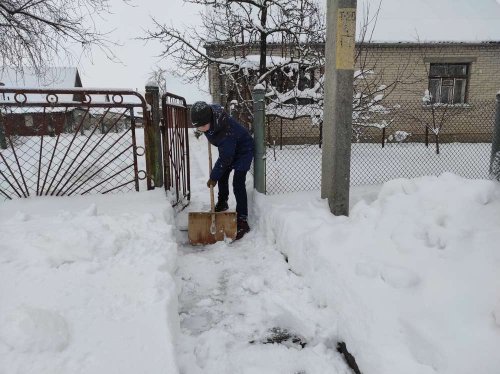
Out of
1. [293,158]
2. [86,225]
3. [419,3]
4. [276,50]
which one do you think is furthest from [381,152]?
[86,225]

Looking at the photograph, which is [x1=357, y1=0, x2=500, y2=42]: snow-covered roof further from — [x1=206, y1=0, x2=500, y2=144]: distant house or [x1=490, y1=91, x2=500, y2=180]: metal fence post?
[x1=490, y1=91, x2=500, y2=180]: metal fence post

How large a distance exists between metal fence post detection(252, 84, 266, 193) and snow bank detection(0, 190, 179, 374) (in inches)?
59.3

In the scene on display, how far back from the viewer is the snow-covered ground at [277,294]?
1.74 metres

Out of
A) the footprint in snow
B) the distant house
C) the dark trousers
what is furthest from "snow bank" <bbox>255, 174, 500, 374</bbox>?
the distant house

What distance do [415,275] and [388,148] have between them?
8934 mm

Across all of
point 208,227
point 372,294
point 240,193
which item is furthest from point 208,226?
point 372,294

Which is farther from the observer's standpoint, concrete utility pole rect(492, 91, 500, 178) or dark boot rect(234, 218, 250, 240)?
concrete utility pole rect(492, 91, 500, 178)

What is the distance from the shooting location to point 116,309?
2084mm

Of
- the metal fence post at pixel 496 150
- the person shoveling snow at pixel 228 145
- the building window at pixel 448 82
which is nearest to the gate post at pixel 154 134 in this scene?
the person shoveling snow at pixel 228 145

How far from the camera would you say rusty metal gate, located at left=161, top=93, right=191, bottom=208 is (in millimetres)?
4504

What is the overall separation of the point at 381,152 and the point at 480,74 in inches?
210

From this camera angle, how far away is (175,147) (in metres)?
4.85

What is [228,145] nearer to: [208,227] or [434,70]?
[208,227]

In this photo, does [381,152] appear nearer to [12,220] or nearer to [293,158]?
[293,158]
